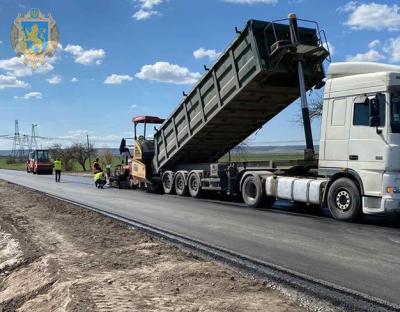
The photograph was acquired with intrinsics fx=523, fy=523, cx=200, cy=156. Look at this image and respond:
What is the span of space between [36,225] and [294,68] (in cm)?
703

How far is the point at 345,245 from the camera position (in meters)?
8.14

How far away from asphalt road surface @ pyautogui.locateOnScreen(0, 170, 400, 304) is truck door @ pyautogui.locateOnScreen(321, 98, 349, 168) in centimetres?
131

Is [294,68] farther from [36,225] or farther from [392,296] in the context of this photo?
[392,296]

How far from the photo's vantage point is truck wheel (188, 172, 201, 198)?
1654cm

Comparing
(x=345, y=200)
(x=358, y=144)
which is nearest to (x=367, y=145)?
(x=358, y=144)

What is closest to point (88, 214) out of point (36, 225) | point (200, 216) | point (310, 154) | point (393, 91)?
point (36, 225)

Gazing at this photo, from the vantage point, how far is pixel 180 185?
17.7 meters

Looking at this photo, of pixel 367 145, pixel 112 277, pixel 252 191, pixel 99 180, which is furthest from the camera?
pixel 99 180

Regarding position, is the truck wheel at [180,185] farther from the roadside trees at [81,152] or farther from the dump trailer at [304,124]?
the roadside trees at [81,152]

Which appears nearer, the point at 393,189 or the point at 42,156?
the point at 393,189

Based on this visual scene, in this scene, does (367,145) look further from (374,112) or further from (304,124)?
(304,124)

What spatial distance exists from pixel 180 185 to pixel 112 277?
37.9ft

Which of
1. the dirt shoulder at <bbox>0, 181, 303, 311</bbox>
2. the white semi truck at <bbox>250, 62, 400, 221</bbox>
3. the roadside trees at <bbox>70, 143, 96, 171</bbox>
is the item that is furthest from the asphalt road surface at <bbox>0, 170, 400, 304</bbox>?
the roadside trees at <bbox>70, 143, 96, 171</bbox>

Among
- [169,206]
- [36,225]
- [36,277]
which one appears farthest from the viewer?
[169,206]
